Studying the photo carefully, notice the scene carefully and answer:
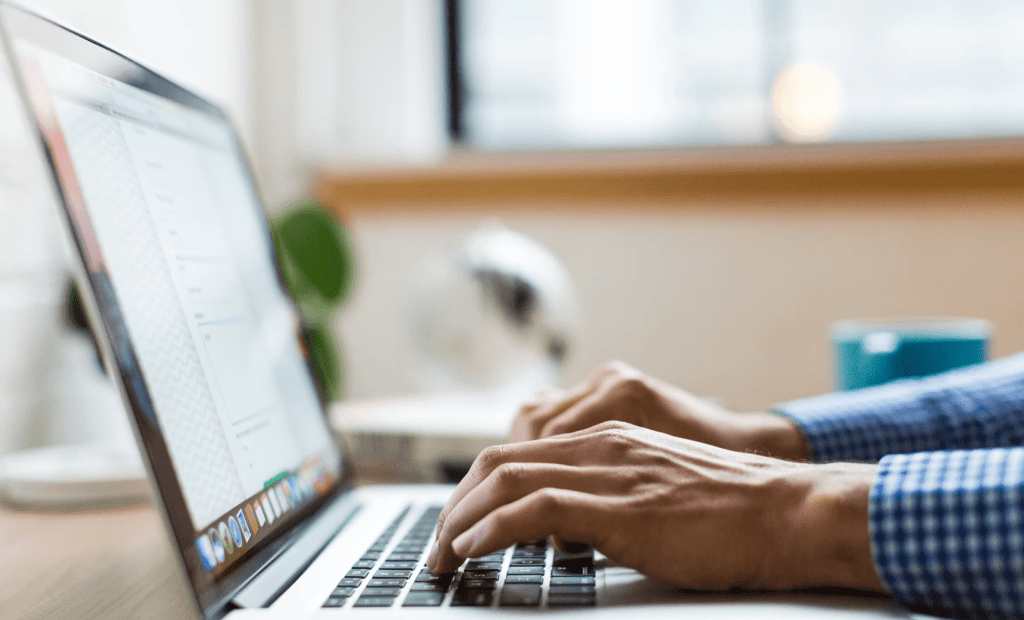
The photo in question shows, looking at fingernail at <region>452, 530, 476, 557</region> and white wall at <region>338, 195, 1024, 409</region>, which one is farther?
white wall at <region>338, 195, 1024, 409</region>

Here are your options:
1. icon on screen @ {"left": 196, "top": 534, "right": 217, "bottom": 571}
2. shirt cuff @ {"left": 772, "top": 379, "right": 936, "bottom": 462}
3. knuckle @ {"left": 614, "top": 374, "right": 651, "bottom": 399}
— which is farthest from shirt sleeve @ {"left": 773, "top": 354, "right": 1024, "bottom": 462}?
icon on screen @ {"left": 196, "top": 534, "right": 217, "bottom": 571}

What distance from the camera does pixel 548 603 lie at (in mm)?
377

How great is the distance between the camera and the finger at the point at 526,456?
0.43 meters

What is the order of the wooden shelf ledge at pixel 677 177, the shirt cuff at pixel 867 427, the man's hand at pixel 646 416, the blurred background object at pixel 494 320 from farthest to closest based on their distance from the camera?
the wooden shelf ledge at pixel 677 177 < the blurred background object at pixel 494 320 < the shirt cuff at pixel 867 427 < the man's hand at pixel 646 416

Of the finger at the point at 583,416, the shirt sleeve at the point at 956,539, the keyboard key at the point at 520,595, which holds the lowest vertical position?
the shirt sleeve at the point at 956,539

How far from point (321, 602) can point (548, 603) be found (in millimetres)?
105

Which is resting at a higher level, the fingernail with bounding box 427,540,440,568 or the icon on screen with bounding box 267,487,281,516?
the icon on screen with bounding box 267,487,281,516

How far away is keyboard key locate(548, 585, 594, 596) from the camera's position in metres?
0.39

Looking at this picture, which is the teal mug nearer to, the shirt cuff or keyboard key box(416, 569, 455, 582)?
the shirt cuff

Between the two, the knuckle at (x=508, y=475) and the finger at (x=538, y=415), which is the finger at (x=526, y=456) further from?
the finger at (x=538, y=415)

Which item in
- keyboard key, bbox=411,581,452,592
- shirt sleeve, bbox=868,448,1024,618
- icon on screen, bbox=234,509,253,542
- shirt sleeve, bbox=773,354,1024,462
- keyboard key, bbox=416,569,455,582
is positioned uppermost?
icon on screen, bbox=234,509,253,542

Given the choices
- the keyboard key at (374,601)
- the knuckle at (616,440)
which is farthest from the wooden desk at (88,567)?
the knuckle at (616,440)

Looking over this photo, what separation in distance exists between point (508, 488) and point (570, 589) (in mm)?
55

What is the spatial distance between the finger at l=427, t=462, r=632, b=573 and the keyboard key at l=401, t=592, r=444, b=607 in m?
0.02
